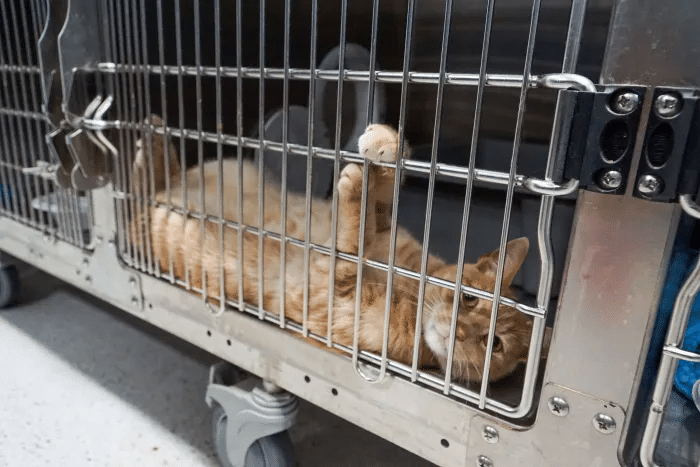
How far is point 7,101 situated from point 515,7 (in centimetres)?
116

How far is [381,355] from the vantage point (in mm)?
658

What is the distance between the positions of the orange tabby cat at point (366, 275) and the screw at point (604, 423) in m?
0.21

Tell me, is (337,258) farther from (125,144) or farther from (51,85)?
(51,85)

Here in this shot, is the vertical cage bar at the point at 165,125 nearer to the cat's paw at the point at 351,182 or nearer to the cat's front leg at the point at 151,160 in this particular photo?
the cat's front leg at the point at 151,160

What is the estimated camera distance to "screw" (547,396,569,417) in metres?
0.50

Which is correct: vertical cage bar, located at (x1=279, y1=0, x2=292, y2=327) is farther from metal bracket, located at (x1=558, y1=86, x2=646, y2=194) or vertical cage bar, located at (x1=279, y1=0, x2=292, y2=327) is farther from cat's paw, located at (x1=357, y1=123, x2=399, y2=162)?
metal bracket, located at (x1=558, y1=86, x2=646, y2=194)

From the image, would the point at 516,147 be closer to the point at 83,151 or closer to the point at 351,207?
the point at 351,207

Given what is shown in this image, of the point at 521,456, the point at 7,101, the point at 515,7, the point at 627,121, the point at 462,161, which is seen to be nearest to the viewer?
the point at 627,121

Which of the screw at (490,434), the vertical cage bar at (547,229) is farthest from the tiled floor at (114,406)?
the vertical cage bar at (547,229)

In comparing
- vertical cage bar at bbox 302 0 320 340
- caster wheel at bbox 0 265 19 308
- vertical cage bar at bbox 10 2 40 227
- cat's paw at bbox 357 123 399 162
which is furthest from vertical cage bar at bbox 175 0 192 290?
caster wheel at bbox 0 265 19 308

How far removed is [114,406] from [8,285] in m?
0.71

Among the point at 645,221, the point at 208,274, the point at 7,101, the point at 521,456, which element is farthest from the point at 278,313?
the point at 7,101

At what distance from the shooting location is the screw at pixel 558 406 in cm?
50

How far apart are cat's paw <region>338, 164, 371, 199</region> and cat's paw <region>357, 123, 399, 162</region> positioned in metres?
0.07
